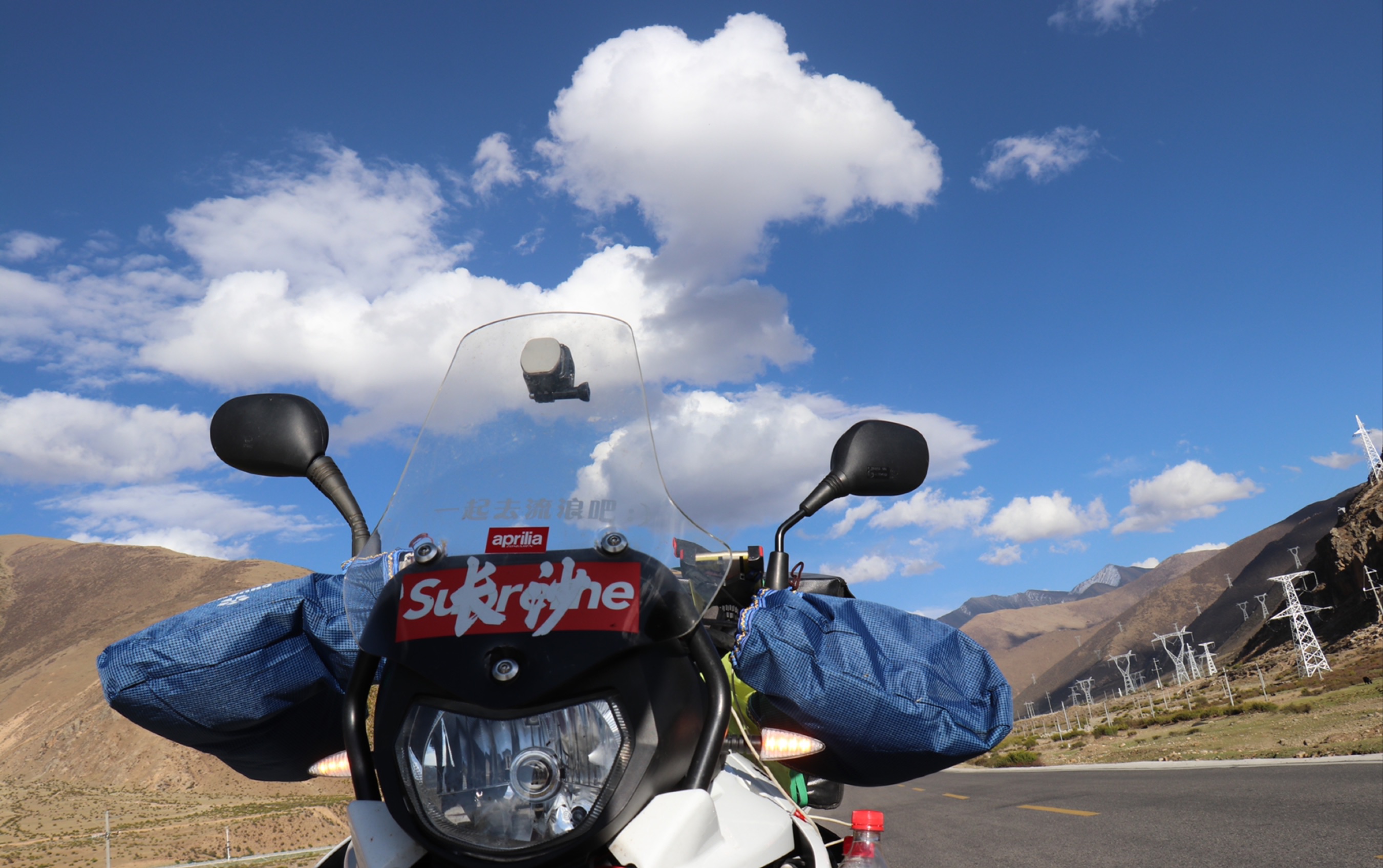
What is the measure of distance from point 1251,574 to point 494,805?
17505cm

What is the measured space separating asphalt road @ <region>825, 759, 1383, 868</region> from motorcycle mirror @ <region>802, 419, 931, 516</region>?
6037mm

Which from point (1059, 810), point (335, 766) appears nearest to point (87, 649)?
point (1059, 810)

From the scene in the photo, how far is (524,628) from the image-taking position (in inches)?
53.1

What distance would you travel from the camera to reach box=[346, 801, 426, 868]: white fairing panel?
1.36 m

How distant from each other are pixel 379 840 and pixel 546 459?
70 cm

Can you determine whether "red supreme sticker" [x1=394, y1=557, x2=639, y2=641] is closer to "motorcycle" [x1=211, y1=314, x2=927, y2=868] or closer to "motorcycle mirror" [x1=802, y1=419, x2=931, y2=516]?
"motorcycle" [x1=211, y1=314, x2=927, y2=868]

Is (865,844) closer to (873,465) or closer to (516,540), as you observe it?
(873,465)


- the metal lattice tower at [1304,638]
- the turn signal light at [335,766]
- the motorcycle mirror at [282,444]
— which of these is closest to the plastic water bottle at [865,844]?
the turn signal light at [335,766]

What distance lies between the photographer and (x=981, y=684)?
184cm

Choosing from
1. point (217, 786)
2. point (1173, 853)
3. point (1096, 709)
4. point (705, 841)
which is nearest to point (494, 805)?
point (705, 841)

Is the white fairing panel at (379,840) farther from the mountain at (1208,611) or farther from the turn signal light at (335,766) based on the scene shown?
the mountain at (1208,611)

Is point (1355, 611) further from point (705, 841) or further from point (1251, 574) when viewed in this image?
point (1251, 574)

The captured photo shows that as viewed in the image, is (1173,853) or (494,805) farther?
(1173,853)

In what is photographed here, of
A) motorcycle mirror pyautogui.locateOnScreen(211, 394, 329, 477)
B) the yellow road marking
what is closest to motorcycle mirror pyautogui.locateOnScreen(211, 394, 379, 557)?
motorcycle mirror pyautogui.locateOnScreen(211, 394, 329, 477)
